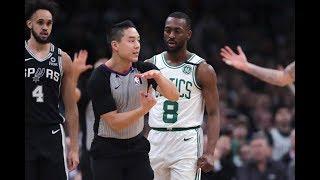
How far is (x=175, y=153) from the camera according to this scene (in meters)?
8.95

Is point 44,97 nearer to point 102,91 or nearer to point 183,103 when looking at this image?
point 102,91

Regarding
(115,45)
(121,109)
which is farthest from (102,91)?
(115,45)

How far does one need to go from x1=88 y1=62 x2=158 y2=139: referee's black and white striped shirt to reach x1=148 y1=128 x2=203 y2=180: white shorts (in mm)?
809

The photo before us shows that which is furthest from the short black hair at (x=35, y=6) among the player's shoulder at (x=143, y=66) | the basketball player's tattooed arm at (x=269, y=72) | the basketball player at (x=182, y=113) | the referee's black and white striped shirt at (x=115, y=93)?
the basketball player's tattooed arm at (x=269, y=72)

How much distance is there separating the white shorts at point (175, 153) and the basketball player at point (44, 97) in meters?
0.95

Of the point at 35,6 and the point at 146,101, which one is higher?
the point at 35,6

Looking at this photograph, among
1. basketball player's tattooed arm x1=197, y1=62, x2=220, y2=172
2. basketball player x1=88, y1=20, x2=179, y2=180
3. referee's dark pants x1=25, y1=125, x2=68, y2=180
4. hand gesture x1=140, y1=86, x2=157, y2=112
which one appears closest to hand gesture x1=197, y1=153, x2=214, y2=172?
basketball player's tattooed arm x1=197, y1=62, x2=220, y2=172

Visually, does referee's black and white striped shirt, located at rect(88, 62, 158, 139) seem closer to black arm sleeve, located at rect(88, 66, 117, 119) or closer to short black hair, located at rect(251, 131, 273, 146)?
black arm sleeve, located at rect(88, 66, 117, 119)

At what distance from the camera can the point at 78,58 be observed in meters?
10.5

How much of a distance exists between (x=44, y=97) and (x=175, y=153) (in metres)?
1.56

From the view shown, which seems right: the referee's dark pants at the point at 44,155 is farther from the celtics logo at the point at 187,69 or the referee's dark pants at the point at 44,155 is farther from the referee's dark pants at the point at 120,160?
the celtics logo at the point at 187,69

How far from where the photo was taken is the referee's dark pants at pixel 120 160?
8.02 m

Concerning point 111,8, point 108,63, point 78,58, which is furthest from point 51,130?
point 111,8
